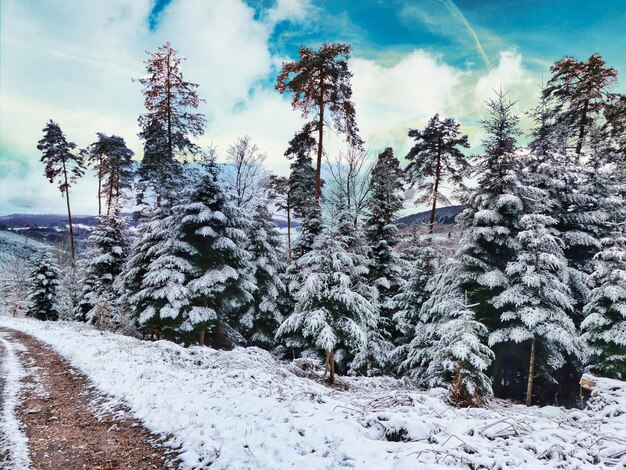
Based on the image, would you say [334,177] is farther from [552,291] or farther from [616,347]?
[616,347]

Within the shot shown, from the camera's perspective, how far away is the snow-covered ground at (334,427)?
15.4ft

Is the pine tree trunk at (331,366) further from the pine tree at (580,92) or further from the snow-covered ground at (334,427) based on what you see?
the pine tree at (580,92)

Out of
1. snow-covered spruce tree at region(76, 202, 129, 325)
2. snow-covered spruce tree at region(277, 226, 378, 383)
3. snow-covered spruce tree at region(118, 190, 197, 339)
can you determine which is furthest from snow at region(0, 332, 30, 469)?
snow-covered spruce tree at region(76, 202, 129, 325)

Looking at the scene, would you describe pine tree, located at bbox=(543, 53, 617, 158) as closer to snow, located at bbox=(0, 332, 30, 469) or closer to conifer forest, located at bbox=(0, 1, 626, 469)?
conifer forest, located at bbox=(0, 1, 626, 469)

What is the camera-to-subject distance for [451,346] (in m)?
10.6

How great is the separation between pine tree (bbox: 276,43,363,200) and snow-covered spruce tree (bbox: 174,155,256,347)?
211 inches

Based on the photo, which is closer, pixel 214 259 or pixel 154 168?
pixel 214 259

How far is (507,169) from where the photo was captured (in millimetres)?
15273

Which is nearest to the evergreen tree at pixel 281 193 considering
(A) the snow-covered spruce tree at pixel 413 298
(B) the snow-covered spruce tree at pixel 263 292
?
(B) the snow-covered spruce tree at pixel 263 292

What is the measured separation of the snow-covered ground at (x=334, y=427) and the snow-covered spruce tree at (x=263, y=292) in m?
11.0

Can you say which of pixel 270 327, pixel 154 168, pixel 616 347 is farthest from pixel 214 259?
pixel 616 347

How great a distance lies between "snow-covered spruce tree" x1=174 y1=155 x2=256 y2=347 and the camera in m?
16.7

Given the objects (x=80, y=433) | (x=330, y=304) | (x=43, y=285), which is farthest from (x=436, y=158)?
(x=43, y=285)

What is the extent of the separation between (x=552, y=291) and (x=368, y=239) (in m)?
10.0
